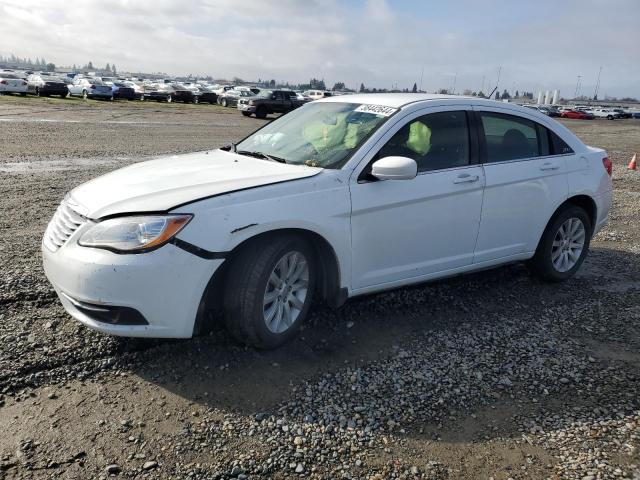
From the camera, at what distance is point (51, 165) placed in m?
10.5

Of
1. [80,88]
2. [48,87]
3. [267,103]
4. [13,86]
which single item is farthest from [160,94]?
[267,103]

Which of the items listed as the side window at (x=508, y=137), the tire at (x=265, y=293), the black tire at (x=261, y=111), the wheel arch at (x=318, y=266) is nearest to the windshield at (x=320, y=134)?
the wheel arch at (x=318, y=266)

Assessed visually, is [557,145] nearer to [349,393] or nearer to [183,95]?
[349,393]

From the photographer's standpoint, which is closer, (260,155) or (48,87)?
(260,155)

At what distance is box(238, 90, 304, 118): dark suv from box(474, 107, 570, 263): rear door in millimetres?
26942

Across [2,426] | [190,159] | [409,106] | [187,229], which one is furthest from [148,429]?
[409,106]

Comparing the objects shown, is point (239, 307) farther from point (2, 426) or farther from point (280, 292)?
point (2, 426)

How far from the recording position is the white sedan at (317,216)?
3277 mm

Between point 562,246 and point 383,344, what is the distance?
8.42 feet

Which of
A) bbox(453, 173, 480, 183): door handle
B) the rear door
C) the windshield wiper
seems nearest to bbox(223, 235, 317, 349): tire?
the windshield wiper

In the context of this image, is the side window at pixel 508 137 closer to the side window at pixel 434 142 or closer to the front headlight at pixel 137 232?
the side window at pixel 434 142

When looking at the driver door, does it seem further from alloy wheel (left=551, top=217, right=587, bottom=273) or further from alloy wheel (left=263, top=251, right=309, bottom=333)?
alloy wheel (left=551, top=217, right=587, bottom=273)

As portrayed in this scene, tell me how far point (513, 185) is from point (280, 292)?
2404 mm

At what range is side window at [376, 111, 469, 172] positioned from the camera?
426 cm
